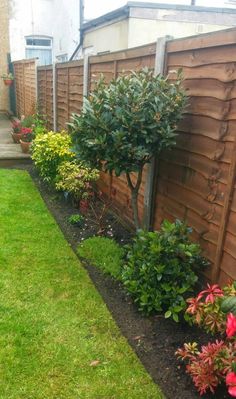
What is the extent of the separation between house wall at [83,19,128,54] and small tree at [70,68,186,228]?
18.0 ft

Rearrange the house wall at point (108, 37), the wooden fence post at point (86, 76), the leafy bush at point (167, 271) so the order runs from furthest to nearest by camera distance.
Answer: the house wall at point (108, 37) → the wooden fence post at point (86, 76) → the leafy bush at point (167, 271)

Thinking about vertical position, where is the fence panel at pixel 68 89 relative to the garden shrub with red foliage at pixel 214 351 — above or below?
above

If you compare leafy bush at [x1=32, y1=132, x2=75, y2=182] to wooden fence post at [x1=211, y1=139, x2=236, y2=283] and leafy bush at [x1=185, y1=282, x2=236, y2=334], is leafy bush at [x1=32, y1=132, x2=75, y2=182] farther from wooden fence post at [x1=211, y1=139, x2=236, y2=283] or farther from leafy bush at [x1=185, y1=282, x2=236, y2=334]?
leafy bush at [x1=185, y1=282, x2=236, y2=334]

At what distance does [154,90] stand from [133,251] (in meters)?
1.41

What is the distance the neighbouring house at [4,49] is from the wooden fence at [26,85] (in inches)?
49.9

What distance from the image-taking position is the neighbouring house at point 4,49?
14.8m

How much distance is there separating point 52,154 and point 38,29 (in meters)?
11.6

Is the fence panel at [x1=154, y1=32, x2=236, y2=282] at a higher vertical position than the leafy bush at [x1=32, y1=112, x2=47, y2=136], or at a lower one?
higher

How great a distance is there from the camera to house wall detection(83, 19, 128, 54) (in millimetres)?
8031

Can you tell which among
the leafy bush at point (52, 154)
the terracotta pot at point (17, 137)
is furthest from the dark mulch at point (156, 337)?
the terracotta pot at point (17, 137)

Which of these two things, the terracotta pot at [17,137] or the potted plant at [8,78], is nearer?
the terracotta pot at [17,137]

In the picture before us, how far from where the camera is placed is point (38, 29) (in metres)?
15.3

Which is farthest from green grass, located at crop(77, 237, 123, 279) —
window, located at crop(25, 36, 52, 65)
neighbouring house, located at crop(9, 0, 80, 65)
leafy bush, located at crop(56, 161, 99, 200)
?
window, located at crop(25, 36, 52, 65)

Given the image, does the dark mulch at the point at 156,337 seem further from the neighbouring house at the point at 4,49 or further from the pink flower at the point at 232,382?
the neighbouring house at the point at 4,49
